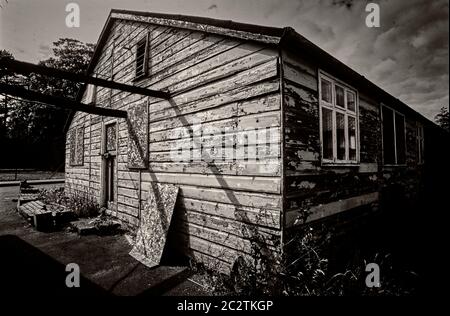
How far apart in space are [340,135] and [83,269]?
568 cm

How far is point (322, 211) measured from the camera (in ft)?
14.6

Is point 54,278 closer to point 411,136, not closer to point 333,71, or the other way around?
point 333,71

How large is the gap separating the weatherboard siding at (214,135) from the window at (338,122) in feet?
4.51

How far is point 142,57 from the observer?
7.12 m

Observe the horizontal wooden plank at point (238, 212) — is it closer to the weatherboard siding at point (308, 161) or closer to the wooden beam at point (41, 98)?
the weatherboard siding at point (308, 161)

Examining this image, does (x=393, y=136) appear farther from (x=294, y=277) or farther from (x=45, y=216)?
(x=45, y=216)

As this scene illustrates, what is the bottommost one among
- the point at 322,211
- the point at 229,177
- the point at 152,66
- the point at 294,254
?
the point at 294,254

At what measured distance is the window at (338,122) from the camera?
4648 millimetres

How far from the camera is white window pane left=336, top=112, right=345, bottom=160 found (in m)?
5.09

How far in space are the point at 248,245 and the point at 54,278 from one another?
338 centimetres

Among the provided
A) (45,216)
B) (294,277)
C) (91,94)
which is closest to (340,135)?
(294,277)

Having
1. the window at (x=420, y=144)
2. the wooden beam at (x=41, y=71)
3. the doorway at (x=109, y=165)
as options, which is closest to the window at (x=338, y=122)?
the wooden beam at (x=41, y=71)

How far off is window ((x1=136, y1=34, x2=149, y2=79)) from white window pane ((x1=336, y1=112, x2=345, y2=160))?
503 centimetres
